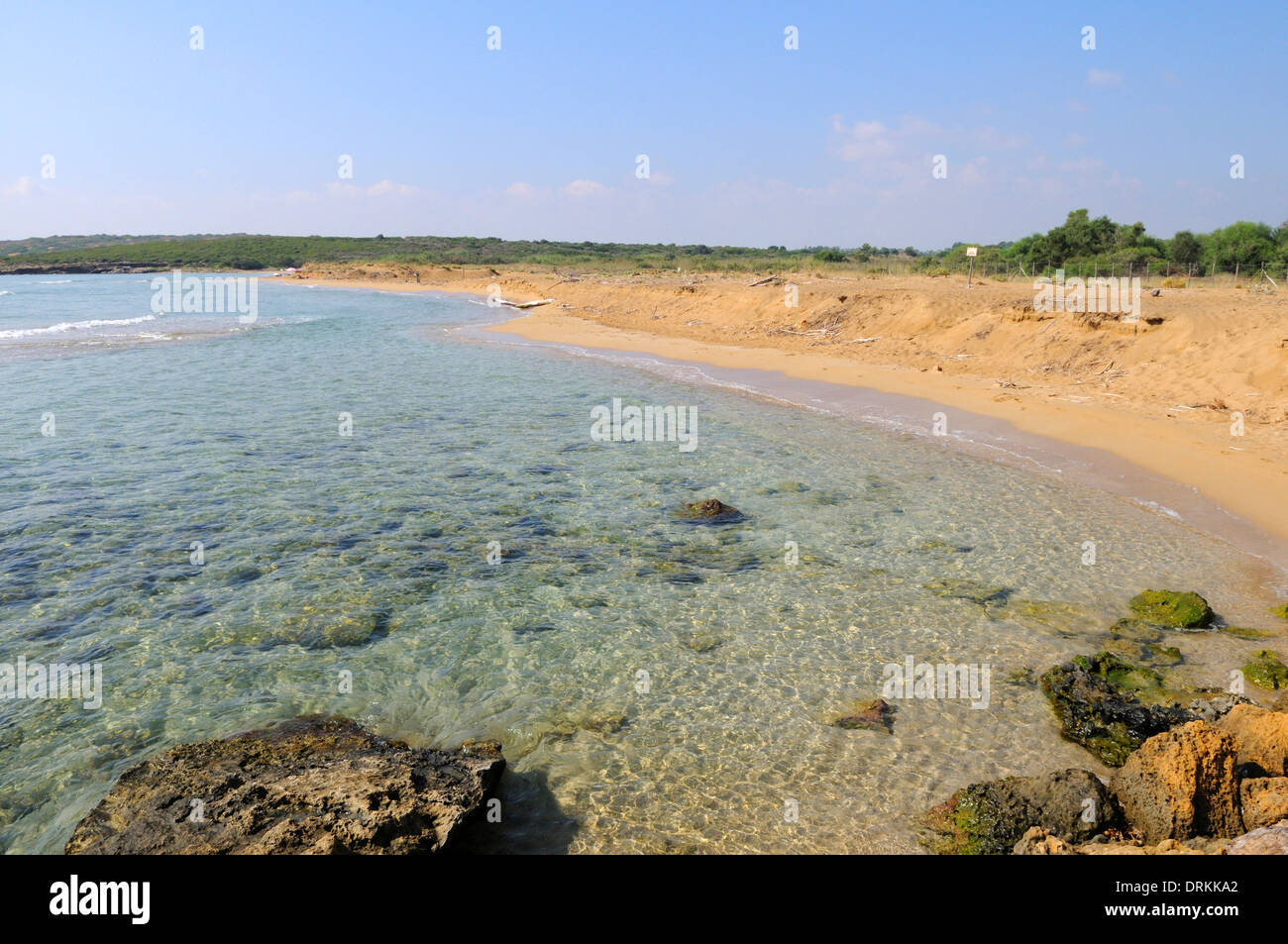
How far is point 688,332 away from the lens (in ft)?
116

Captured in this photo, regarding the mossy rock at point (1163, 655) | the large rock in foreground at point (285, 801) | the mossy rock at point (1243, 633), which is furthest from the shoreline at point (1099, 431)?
the large rock in foreground at point (285, 801)

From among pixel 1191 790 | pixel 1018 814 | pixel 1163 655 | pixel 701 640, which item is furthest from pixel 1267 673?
pixel 701 640

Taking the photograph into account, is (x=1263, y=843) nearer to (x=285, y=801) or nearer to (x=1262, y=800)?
(x=1262, y=800)

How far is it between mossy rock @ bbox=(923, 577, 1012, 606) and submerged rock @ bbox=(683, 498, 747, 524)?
3.33 meters

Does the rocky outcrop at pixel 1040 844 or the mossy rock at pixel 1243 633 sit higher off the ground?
the mossy rock at pixel 1243 633

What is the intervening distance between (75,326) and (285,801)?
45.8 meters

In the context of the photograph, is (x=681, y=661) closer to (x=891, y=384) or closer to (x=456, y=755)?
(x=456, y=755)

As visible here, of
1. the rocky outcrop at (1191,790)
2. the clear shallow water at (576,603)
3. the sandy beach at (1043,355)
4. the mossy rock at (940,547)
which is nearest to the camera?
the rocky outcrop at (1191,790)

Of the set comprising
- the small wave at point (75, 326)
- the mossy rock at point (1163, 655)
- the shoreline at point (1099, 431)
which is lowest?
the mossy rock at point (1163, 655)

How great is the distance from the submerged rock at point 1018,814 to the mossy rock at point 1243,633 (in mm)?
4205

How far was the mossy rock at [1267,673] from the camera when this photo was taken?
723 cm

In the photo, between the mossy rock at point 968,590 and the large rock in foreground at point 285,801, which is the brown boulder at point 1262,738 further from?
the large rock in foreground at point 285,801

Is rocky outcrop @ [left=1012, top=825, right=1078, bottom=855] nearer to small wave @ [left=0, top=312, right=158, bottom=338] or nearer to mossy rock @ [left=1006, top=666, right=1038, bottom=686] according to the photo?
mossy rock @ [left=1006, top=666, right=1038, bottom=686]
